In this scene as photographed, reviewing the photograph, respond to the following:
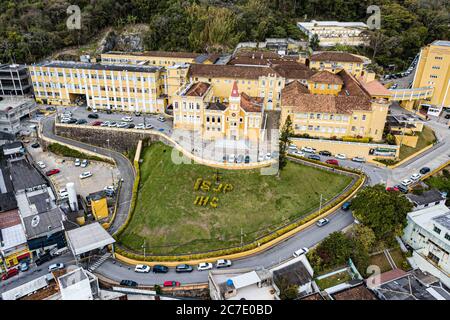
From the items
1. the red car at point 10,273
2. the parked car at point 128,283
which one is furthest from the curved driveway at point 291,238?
the red car at point 10,273

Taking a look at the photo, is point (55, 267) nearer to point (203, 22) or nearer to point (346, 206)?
point (346, 206)

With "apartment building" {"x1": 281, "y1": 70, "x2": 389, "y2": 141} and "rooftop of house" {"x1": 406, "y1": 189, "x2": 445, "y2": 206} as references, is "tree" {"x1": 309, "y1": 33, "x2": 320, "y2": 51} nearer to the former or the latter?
"apartment building" {"x1": 281, "y1": 70, "x2": 389, "y2": 141}

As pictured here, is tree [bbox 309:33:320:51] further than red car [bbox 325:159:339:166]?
Yes

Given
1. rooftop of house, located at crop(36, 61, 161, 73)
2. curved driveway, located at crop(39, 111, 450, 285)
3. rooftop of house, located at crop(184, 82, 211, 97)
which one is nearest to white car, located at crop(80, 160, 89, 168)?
curved driveway, located at crop(39, 111, 450, 285)
